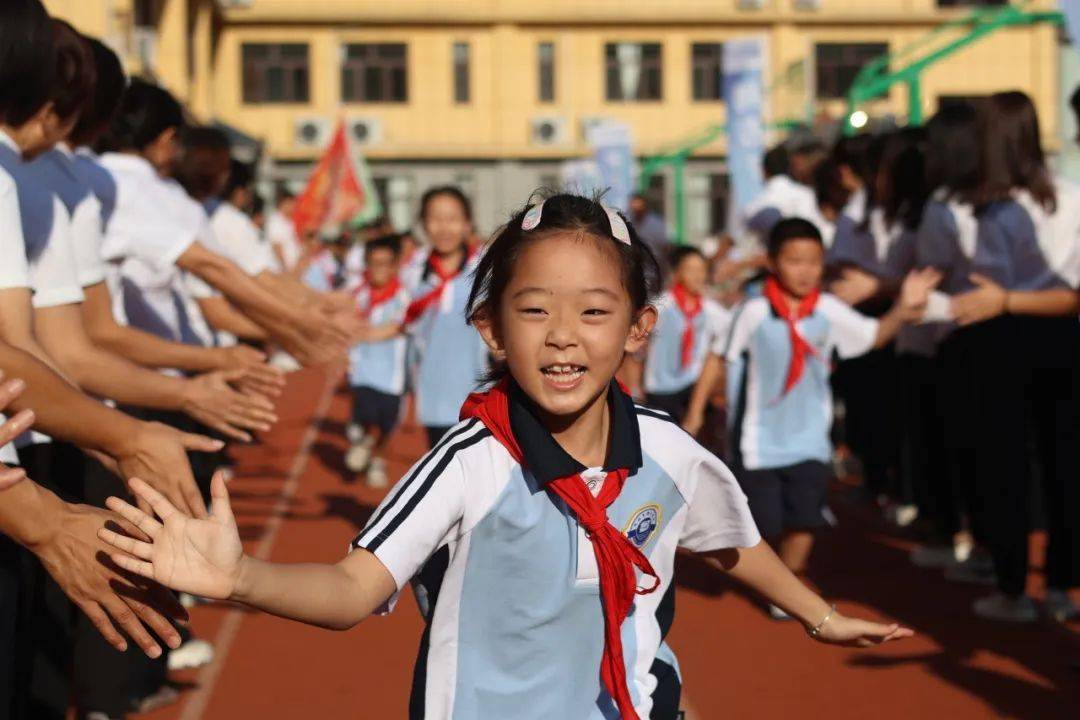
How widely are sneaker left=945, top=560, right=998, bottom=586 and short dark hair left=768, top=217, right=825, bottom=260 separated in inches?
69.7

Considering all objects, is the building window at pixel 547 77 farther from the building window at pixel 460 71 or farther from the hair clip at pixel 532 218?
the hair clip at pixel 532 218

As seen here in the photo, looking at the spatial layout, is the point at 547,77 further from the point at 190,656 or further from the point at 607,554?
the point at 607,554

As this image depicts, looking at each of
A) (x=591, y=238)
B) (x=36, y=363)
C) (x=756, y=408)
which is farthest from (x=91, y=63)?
(x=756, y=408)

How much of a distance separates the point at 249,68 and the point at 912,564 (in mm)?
36591

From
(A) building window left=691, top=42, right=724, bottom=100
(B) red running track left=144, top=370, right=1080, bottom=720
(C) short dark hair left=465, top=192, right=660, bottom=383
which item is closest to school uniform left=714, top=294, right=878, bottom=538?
(B) red running track left=144, top=370, right=1080, bottom=720

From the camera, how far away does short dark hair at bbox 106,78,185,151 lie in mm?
5906

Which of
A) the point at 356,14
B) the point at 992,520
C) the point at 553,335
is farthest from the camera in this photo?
the point at 356,14

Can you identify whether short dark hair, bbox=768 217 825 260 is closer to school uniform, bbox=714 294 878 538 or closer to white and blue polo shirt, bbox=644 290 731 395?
school uniform, bbox=714 294 878 538

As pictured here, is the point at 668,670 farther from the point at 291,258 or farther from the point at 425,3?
the point at 425,3

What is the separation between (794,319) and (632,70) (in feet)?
119

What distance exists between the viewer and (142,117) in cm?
596

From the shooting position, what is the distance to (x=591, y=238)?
306 cm

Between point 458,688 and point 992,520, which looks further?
point 992,520

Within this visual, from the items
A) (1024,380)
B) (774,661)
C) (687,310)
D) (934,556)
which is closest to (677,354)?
(687,310)
